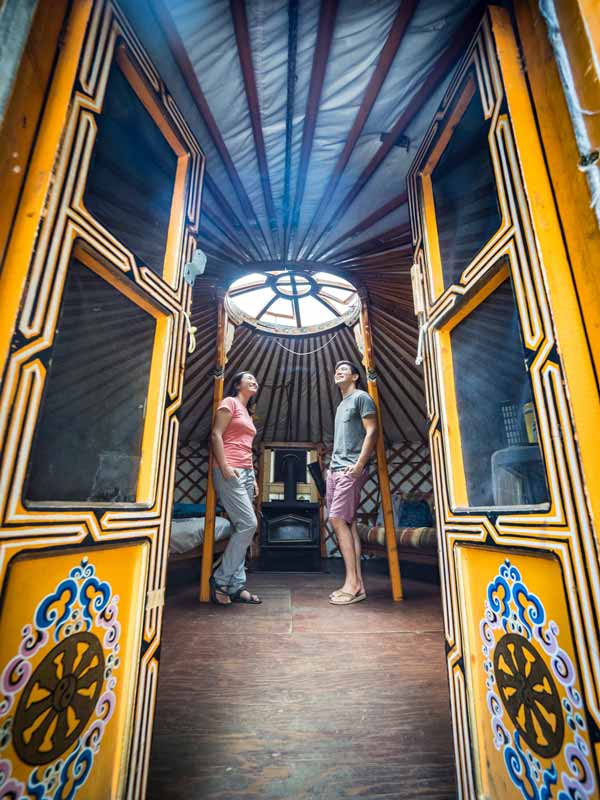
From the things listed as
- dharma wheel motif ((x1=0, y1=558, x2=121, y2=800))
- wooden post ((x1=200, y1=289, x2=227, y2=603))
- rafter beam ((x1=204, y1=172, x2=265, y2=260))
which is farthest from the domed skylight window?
dharma wheel motif ((x1=0, y1=558, x2=121, y2=800))

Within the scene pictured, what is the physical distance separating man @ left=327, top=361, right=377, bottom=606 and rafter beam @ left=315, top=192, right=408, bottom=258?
2.85 ft

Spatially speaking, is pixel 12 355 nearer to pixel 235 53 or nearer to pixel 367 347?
pixel 235 53

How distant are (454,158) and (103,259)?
914 mm

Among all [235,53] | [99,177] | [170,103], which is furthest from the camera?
[235,53]

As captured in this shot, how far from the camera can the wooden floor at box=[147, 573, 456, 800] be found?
0.62m

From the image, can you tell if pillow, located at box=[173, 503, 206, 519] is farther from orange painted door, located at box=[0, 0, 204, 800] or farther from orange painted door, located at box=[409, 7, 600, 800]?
orange painted door, located at box=[409, 7, 600, 800]

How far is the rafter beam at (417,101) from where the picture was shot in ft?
3.08

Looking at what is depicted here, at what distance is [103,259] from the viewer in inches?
25.4

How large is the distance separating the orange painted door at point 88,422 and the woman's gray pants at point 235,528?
3.39ft

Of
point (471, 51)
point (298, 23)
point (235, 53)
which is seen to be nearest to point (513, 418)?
point (471, 51)

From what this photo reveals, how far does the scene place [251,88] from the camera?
113 cm

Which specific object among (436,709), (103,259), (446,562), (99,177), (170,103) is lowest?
(436,709)

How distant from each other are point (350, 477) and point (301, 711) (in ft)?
3.63

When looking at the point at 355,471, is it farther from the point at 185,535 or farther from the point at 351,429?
the point at 185,535
